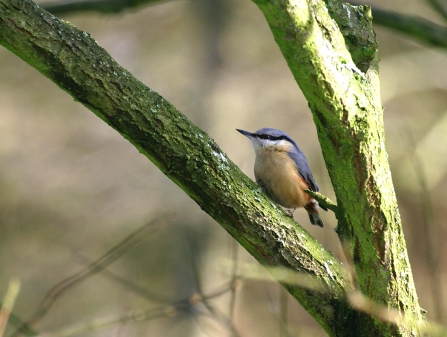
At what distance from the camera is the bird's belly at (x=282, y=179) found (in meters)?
4.79

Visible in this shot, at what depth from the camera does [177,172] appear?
2553 millimetres

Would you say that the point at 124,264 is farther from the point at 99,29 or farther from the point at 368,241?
the point at 368,241

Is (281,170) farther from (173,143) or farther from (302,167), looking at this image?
(173,143)

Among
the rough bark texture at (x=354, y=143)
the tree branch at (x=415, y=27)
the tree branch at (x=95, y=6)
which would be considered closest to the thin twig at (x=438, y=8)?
the tree branch at (x=415, y=27)

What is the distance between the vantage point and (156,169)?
10.9 m

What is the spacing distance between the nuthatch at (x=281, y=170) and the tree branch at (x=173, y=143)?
6.44 ft

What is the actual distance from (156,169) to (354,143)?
8876 mm

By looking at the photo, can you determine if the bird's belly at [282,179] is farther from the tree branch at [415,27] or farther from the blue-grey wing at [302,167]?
the tree branch at [415,27]

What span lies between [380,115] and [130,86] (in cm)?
113

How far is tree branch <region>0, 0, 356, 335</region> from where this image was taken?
234 centimetres

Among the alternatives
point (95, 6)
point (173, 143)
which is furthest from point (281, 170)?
point (173, 143)

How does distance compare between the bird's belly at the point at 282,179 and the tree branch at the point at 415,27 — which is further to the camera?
the bird's belly at the point at 282,179

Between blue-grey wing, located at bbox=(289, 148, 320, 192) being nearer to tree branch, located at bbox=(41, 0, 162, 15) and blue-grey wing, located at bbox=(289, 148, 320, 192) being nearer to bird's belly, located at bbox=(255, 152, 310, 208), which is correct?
bird's belly, located at bbox=(255, 152, 310, 208)

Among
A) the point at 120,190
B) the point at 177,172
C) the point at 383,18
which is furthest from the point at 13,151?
the point at 177,172
